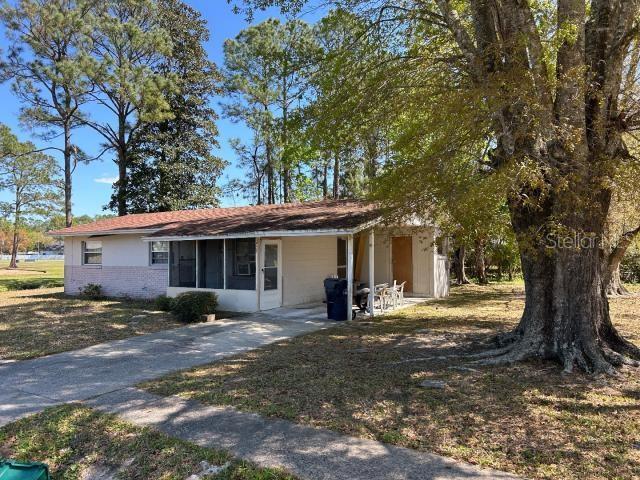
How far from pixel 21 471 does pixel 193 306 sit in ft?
30.1

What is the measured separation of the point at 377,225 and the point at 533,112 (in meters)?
4.29

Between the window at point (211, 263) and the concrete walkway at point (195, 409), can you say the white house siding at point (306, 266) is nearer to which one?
the window at point (211, 263)

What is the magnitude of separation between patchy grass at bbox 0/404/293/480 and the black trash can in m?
7.25

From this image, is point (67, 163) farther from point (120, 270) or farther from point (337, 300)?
point (337, 300)

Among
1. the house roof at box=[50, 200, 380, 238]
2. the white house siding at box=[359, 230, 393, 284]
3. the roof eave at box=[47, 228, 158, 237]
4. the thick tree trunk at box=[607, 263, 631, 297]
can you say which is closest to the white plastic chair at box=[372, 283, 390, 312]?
the house roof at box=[50, 200, 380, 238]

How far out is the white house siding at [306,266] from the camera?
1434cm

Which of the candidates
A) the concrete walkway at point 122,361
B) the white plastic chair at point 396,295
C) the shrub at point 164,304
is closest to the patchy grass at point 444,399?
the concrete walkway at point 122,361

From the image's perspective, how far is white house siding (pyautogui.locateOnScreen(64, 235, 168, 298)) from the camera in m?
17.0

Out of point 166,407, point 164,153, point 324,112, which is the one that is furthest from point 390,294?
point 164,153

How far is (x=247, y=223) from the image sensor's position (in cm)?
1456

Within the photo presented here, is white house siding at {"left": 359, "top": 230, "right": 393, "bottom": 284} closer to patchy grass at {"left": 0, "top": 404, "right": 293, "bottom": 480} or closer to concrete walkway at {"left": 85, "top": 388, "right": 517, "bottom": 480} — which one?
concrete walkway at {"left": 85, "top": 388, "right": 517, "bottom": 480}

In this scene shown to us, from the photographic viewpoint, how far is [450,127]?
6926 millimetres

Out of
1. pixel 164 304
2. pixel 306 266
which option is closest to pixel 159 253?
pixel 164 304

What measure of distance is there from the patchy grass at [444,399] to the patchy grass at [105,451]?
3.62 feet
